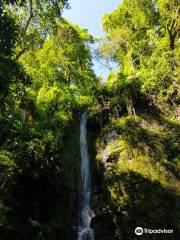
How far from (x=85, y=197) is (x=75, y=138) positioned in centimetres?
436

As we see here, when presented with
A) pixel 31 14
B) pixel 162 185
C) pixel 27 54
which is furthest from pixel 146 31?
pixel 162 185

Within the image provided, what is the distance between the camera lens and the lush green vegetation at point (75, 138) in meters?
11.4

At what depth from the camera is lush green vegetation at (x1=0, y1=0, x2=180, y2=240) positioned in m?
11.4

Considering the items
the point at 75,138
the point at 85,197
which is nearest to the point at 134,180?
the point at 85,197

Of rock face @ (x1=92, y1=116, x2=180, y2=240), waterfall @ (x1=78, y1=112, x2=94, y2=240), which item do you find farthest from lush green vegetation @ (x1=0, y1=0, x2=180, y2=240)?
waterfall @ (x1=78, y1=112, x2=94, y2=240)

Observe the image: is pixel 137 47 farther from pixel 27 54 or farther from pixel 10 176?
pixel 10 176

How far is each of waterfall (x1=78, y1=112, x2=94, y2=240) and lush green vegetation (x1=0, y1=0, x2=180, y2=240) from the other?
293 millimetres

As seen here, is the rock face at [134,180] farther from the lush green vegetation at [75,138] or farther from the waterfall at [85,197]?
the waterfall at [85,197]

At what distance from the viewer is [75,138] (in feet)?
55.9

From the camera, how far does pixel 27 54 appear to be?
74.2 feet

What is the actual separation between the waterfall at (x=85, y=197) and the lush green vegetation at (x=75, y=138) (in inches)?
11.5

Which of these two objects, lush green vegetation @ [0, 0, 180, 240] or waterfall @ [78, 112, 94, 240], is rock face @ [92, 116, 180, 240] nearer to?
lush green vegetation @ [0, 0, 180, 240]

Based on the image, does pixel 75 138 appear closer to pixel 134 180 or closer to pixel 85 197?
pixel 85 197

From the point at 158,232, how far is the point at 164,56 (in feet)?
37.4
